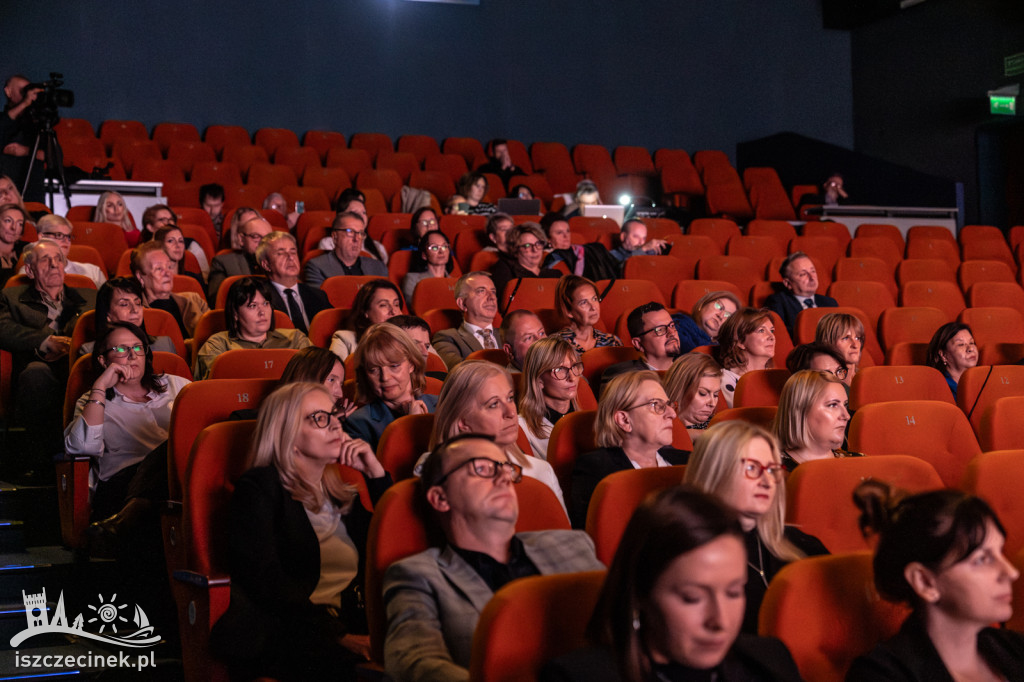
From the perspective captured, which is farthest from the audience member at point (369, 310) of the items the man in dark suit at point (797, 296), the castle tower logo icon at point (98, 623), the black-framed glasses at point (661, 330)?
the man in dark suit at point (797, 296)

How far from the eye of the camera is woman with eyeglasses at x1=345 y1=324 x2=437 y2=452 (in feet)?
8.16

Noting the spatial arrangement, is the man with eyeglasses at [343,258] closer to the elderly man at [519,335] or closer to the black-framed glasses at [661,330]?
the elderly man at [519,335]

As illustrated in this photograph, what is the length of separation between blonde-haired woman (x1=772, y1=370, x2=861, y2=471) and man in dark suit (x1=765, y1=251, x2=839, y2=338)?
2.25 meters

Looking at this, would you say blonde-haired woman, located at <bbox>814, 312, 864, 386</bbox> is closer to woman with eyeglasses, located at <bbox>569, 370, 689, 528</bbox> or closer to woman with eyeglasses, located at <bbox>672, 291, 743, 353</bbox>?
woman with eyeglasses, located at <bbox>672, 291, 743, 353</bbox>

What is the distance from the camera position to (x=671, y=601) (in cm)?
114

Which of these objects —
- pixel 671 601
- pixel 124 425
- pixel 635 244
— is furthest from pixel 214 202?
pixel 671 601

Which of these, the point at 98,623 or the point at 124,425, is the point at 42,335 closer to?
the point at 124,425

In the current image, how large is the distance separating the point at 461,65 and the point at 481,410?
7.51 metres

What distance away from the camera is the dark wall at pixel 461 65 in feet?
26.1

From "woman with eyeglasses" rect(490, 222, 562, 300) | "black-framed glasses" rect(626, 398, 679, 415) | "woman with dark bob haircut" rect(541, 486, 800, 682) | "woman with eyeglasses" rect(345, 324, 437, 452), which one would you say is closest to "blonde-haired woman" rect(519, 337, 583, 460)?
"woman with eyeglasses" rect(345, 324, 437, 452)

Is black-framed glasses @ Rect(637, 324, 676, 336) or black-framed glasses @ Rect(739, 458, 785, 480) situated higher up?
black-framed glasses @ Rect(637, 324, 676, 336)

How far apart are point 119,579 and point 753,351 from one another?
7.06ft

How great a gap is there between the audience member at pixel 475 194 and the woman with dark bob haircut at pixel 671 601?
5234 millimetres

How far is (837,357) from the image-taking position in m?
2.92
